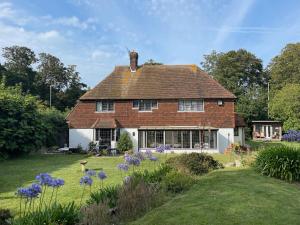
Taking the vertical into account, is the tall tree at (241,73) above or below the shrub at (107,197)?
above

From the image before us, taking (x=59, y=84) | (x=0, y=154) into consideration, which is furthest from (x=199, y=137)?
Result: (x=59, y=84)

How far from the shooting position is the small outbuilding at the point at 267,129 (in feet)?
165

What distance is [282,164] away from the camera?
45.7 feet

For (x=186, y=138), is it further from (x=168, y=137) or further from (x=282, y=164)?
(x=282, y=164)

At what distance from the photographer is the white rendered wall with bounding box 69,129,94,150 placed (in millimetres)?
32281

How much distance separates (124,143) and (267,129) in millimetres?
27904

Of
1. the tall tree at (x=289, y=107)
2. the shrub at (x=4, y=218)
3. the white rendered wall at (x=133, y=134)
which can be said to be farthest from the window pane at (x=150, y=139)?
the shrub at (x=4, y=218)

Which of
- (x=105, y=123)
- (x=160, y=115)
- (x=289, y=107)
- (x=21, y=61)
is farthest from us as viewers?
(x=21, y=61)

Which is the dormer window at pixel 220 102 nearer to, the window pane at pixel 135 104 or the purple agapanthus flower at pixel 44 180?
the window pane at pixel 135 104

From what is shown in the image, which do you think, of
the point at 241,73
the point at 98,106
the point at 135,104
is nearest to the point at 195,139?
the point at 135,104

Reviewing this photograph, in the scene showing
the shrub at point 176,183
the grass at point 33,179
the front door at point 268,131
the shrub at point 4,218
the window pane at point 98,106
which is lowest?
the grass at point 33,179

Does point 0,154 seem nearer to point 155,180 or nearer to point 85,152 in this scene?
point 85,152

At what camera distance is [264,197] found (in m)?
10.1

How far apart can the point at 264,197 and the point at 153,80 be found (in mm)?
24071
